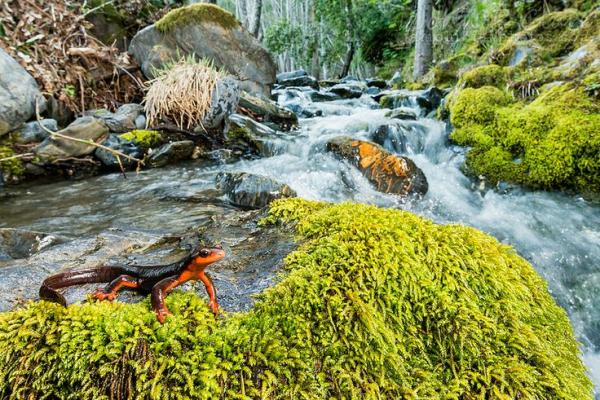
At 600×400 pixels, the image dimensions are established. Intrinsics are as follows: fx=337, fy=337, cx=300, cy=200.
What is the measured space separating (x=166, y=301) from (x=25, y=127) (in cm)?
681

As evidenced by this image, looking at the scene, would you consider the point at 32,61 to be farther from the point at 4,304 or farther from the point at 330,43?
the point at 330,43

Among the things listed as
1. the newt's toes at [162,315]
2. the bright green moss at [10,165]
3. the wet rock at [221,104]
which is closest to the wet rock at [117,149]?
the bright green moss at [10,165]

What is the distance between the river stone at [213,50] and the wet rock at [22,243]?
7051 millimetres

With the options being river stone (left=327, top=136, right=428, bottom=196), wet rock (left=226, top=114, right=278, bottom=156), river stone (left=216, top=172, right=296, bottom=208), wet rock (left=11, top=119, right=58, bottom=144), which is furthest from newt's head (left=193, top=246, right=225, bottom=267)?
wet rock (left=11, top=119, right=58, bottom=144)

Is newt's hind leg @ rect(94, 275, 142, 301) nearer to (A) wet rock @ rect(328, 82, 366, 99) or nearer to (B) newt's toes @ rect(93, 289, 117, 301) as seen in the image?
(B) newt's toes @ rect(93, 289, 117, 301)

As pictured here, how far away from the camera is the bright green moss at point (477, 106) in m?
6.44

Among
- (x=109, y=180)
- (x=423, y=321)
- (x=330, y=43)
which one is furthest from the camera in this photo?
(x=330, y=43)

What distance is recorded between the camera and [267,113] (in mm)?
9250

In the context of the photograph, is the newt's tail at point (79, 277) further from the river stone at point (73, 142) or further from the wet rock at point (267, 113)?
the wet rock at point (267, 113)

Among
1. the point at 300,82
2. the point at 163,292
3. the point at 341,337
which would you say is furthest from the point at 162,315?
the point at 300,82

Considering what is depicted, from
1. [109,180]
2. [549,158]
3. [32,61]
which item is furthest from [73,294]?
[32,61]

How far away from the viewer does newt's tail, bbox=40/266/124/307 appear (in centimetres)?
157

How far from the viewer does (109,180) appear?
239 inches

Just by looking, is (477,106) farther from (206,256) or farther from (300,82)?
(300,82)
